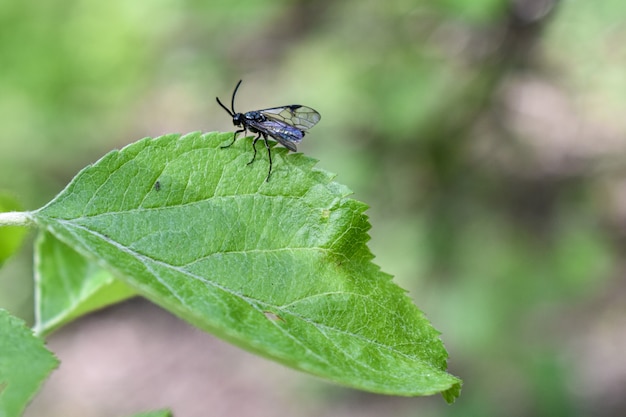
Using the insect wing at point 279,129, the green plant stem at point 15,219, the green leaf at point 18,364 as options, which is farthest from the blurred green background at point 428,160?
the green leaf at point 18,364

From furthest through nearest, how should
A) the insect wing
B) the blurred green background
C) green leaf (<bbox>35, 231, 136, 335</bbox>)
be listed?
the blurred green background < the insect wing < green leaf (<bbox>35, 231, 136, 335</bbox>)

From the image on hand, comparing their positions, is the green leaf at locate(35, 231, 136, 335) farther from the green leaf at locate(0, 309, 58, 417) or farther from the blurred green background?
the blurred green background

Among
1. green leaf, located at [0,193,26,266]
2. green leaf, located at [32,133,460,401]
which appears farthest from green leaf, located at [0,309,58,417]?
green leaf, located at [0,193,26,266]

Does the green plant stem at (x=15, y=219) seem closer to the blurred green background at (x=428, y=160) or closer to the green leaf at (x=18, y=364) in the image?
the green leaf at (x=18, y=364)

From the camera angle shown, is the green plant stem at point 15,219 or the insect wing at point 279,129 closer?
Answer: the green plant stem at point 15,219

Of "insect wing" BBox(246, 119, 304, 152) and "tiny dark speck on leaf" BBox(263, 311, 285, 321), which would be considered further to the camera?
"insect wing" BBox(246, 119, 304, 152)

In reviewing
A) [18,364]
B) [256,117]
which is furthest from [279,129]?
[18,364]

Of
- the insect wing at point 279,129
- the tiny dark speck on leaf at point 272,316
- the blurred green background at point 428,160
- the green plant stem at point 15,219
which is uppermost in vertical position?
the blurred green background at point 428,160

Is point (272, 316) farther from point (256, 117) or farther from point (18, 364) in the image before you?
point (256, 117)
